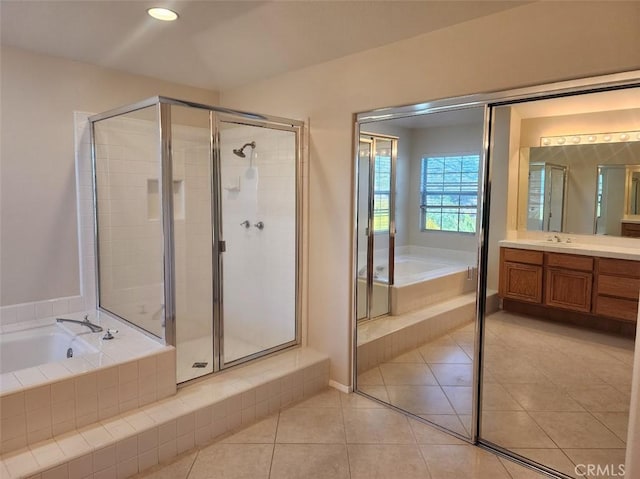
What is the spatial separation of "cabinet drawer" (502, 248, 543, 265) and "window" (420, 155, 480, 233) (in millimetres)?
288

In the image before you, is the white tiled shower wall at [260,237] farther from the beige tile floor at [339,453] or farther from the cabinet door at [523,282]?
the cabinet door at [523,282]

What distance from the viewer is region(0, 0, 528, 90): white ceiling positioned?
2131 millimetres

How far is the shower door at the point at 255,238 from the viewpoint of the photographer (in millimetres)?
3021

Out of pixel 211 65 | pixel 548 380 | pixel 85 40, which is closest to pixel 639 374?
pixel 548 380

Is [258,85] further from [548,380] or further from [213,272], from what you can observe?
[548,380]

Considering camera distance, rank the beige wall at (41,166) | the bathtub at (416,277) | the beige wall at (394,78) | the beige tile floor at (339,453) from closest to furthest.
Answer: the beige wall at (394,78)
the beige tile floor at (339,453)
the beige wall at (41,166)
the bathtub at (416,277)

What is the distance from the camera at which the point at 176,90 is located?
349 centimetres

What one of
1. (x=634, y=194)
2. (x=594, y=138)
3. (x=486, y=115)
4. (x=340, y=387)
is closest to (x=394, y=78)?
(x=486, y=115)

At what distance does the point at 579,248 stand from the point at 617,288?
0.32 m

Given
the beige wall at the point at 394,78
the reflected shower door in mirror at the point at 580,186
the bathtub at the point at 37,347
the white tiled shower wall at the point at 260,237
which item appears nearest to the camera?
the beige wall at the point at 394,78

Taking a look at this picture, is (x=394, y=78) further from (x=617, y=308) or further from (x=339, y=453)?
(x=339, y=453)

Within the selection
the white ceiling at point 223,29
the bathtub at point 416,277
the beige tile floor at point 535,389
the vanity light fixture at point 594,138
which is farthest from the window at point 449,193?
the white ceiling at point 223,29

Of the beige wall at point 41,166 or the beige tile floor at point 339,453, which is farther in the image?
the beige wall at point 41,166

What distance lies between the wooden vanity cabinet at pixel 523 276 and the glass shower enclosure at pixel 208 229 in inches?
60.1
